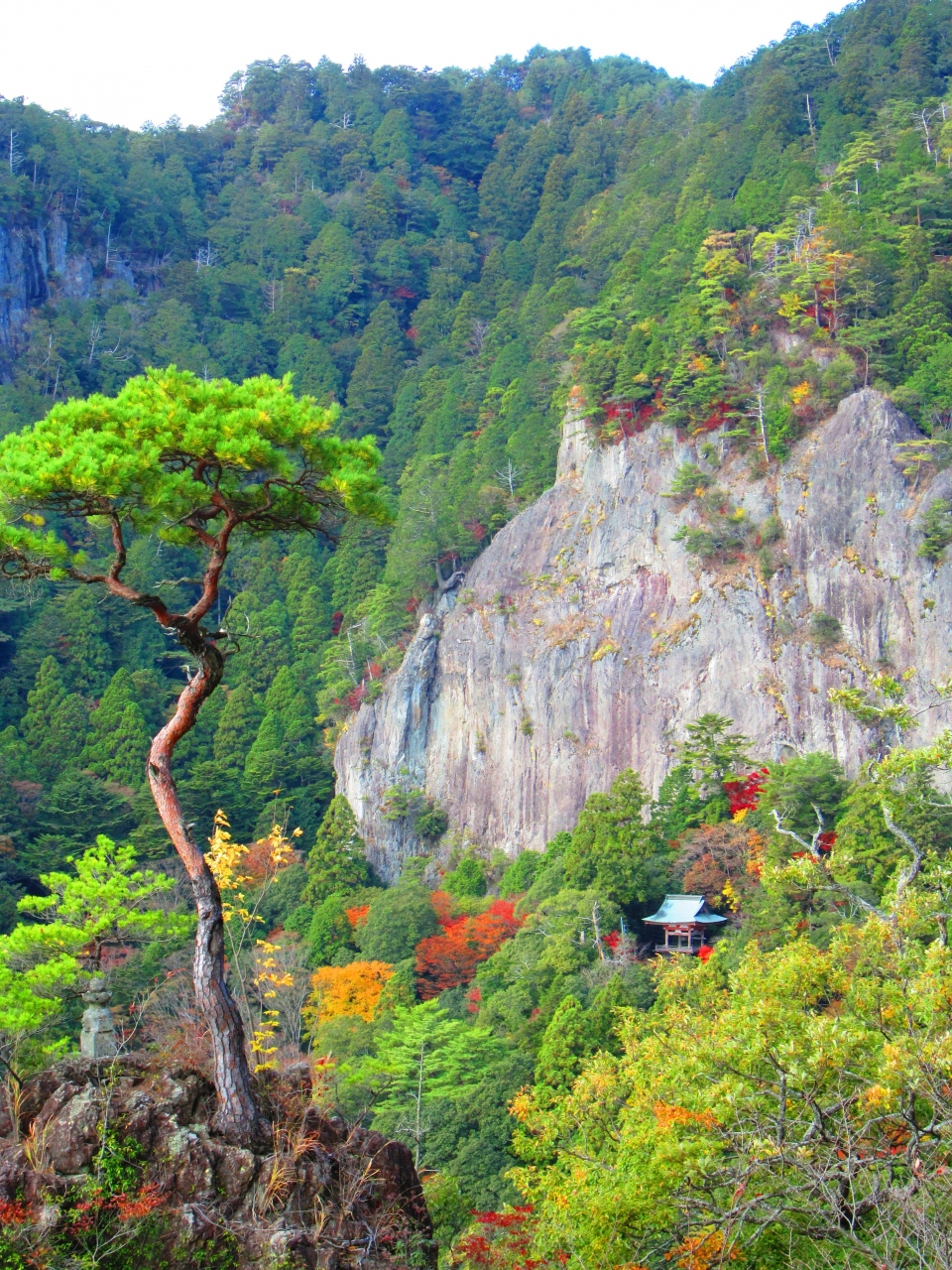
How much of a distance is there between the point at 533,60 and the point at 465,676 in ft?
252

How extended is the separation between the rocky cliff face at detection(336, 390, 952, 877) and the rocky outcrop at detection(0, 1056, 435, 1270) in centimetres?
2581

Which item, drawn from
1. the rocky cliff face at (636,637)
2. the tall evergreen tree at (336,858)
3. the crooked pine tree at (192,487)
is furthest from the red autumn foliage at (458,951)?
the crooked pine tree at (192,487)

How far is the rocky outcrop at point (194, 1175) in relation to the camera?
847 cm

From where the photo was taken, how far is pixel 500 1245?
1399 cm

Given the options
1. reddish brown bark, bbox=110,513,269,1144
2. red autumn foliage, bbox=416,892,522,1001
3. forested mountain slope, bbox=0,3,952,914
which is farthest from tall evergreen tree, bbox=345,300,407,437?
reddish brown bark, bbox=110,513,269,1144

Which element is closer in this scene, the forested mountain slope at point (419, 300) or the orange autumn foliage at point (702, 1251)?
the orange autumn foliage at point (702, 1251)

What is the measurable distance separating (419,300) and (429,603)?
118 feet

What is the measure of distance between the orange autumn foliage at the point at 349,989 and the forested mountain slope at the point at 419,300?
433 inches

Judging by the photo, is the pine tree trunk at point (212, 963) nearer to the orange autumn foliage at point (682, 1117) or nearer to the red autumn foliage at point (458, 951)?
the orange autumn foliage at point (682, 1117)

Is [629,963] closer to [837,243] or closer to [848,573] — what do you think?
[848,573]

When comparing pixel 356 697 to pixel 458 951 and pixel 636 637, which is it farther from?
pixel 458 951

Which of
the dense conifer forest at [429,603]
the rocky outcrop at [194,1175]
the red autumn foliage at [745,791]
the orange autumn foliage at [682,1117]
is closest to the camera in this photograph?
the rocky outcrop at [194,1175]

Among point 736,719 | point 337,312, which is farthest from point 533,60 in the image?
point 736,719

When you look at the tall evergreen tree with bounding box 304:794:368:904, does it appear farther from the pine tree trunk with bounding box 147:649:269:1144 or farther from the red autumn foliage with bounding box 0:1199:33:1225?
the red autumn foliage with bounding box 0:1199:33:1225
